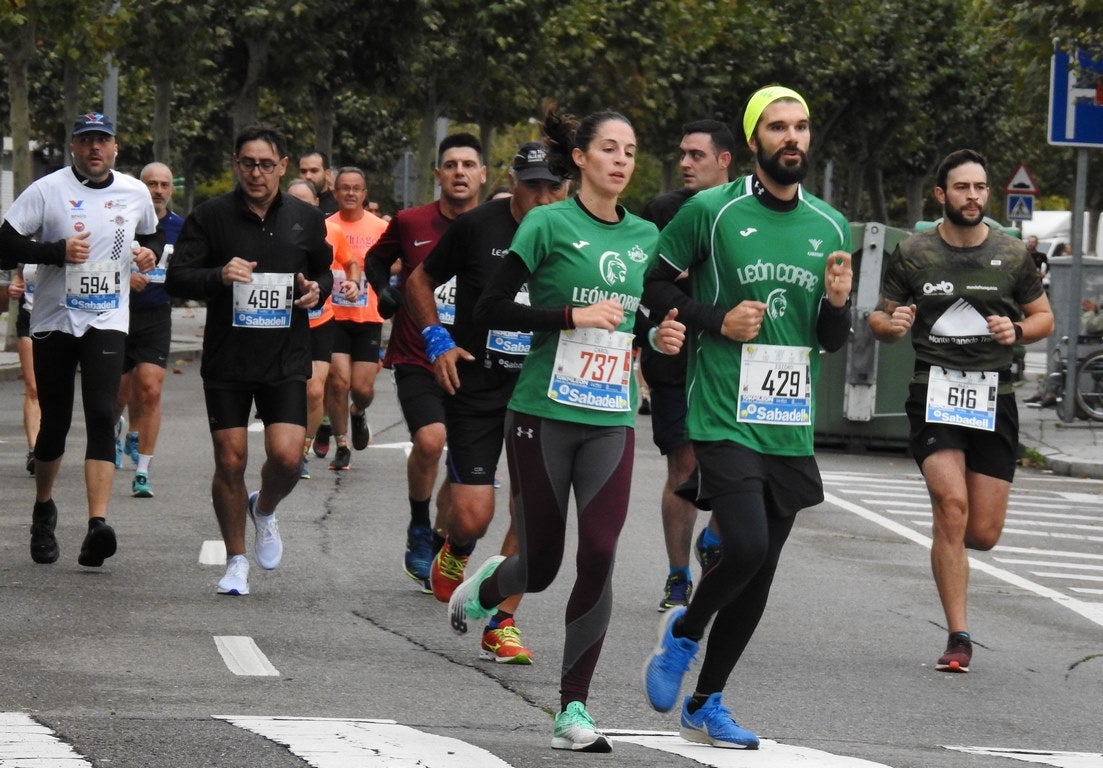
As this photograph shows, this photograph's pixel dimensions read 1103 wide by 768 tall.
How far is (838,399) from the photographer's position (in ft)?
62.2

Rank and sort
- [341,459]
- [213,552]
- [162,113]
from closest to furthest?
[213,552] < [341,459] < [162,113]

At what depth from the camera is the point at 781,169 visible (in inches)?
264

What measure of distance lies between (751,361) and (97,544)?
409cm

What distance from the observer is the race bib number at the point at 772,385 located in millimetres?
6660

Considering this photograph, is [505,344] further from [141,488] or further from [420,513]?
[141,488]

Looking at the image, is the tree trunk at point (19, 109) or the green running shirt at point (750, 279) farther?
the tree trunk at point (19, 109)

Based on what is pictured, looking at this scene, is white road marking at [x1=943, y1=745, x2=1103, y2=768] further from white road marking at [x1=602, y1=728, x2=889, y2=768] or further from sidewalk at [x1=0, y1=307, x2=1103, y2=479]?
sidewalk at [x1=0, y1=307, x2=1103, y2=479]

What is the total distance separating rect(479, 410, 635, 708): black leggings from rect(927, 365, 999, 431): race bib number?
6.94 ft

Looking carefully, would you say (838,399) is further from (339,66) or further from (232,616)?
(339,66)

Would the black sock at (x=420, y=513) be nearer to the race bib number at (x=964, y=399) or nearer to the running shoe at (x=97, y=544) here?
the running shoe at (x=97, y=544)

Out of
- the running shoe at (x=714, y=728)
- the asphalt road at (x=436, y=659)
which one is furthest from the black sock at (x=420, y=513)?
the running shoe at (x=714, y=728)

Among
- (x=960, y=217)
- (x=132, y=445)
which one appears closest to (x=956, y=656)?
(x=960, y=217)

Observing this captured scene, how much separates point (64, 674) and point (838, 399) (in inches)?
483

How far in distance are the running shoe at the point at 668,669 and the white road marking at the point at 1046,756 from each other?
858mm
